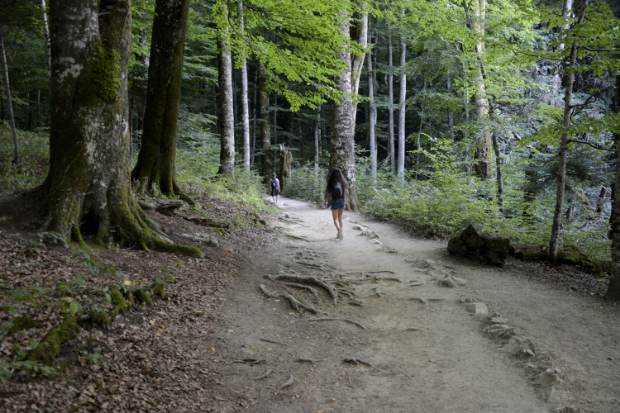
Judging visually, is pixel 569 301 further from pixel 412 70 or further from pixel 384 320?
pixel 412 70

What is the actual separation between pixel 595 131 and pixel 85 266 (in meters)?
8.05

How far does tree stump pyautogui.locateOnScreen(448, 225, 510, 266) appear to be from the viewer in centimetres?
820

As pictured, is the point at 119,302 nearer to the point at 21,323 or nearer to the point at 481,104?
the point at 21,323

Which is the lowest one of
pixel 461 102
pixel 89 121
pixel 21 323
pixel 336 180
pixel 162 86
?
pixel 21 323

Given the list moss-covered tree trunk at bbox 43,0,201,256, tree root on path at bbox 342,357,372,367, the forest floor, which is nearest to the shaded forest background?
moss-covered tree trunk at bbox 43,0,201,256

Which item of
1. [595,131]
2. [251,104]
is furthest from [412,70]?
[251,104]

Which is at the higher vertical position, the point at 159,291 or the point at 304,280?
the point at 159,291

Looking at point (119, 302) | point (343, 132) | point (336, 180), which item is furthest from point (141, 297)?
point (343, 132)

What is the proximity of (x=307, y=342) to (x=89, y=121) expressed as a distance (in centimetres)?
427

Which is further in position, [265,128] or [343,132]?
[265,128]

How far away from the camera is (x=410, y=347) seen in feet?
15.5

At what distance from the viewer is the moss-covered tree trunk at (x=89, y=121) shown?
5.07 m

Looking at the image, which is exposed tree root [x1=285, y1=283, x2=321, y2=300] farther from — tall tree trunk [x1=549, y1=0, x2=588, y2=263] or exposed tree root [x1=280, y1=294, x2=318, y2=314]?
tall tree trunk [x1=549, y1=0, x2=588, y2=263]

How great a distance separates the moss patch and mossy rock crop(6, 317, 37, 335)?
11.2 ft
